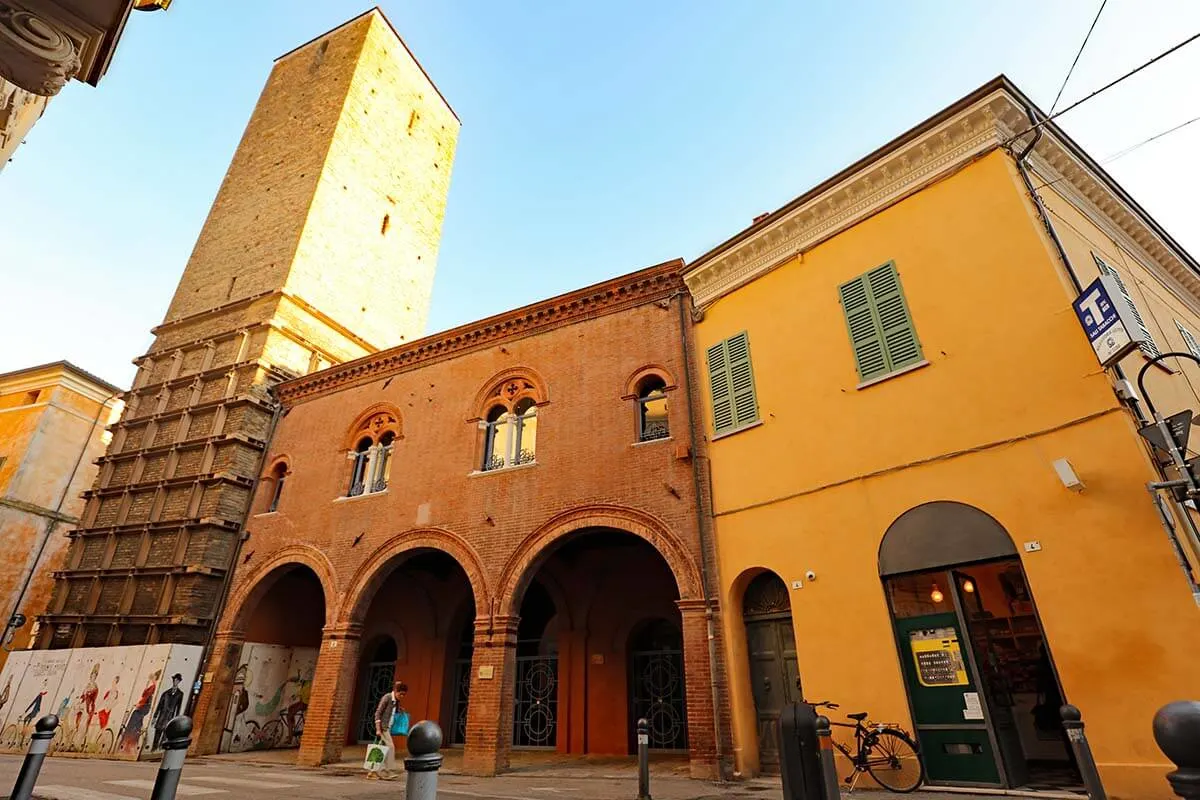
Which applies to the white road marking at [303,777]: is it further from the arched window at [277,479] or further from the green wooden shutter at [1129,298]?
the green wooden shutter at [1129,298]

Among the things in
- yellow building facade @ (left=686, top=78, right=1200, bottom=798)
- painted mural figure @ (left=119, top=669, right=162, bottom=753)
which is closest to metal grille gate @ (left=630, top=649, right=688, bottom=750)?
yellow building facade @ (left=686, top=78, right=1200, bottom=798)

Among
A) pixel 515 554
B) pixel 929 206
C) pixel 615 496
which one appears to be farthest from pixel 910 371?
pixel 515 554

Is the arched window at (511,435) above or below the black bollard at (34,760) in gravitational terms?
above

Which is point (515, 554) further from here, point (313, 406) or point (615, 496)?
point (313, 406)

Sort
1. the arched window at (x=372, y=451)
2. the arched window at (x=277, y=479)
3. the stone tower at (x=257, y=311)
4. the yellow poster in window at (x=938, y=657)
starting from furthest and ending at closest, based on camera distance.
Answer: the arched window at (x=277, y=479) → the stone tower at (x=257, y=311) → the arched window at (x=372, y=451) → the yellow poster in window at (x=938, y=657)

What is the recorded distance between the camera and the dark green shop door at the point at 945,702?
23.2 ft

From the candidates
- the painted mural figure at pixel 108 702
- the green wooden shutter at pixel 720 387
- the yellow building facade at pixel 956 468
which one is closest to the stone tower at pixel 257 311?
the painted mural figure at pixel 108 702

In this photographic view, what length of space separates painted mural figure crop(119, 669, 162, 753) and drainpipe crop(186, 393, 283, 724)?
2.50ft

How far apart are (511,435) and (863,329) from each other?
7.35m

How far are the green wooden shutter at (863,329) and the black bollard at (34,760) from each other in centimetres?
1011

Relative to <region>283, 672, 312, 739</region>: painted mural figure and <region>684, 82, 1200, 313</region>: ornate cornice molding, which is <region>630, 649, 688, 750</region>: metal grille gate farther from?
<region>283, 672, 312, 739</region>: painted mural figure

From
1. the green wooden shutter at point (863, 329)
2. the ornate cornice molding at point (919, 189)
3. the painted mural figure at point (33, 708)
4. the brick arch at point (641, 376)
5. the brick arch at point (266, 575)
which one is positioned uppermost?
the ornate cornice molding at point (919, 189)

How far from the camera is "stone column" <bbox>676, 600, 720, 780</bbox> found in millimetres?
8883

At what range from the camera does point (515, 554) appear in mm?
11703
